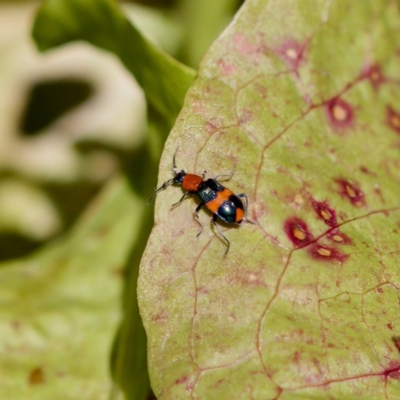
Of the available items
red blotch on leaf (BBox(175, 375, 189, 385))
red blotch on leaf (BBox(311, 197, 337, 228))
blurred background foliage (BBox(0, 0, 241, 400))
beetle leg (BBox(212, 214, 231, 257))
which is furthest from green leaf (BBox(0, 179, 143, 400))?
red blotch on leaf (BBox(311, 197, 337, 228))

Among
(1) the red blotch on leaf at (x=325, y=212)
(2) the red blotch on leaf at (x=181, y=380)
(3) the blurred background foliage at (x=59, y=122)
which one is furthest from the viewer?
(3) the blurred background foliage at (x=59, y=122)

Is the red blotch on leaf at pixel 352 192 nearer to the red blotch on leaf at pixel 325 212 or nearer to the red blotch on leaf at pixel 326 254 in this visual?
the red blotch on leaf at pixel 325 212

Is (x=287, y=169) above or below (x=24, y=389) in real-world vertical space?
above

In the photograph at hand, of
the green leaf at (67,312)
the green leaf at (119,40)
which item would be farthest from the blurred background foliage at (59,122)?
the green leaf at (119,40)

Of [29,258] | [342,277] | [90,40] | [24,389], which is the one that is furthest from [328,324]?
[29,258]

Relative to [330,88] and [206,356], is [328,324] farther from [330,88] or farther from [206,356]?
[330,88]

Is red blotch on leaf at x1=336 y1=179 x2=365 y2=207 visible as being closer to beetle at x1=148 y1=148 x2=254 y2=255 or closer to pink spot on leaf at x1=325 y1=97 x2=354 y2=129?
pink spot on leaf at x1=325 y1=97 x2=354 y2=129

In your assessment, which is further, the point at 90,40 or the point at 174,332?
the point at 90,40

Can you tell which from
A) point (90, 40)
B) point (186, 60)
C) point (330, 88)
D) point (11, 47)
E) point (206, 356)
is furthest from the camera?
point (11, 47)
